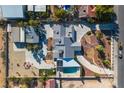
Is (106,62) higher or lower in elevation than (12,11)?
lower

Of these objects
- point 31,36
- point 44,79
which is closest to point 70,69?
point 44,79

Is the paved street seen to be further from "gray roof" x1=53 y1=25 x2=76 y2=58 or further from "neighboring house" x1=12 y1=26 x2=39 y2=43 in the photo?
"neighboring house" x1=12 y1=26 x2=39 y2=43

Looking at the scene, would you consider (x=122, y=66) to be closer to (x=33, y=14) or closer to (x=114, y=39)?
(x=114, y=39)

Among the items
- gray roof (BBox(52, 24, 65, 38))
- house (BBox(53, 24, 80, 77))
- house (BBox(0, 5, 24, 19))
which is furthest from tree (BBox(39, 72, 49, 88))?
house (BBox(0, 5, 24, 19))

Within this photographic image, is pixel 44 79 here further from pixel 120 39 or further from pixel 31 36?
pixel 120 39

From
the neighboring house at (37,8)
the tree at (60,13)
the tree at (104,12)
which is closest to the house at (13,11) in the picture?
the neighboring house at (37,8)

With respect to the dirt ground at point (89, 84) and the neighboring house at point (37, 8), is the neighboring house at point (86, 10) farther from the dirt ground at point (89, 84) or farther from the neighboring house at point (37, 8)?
the dirt ground at point (89, 84)

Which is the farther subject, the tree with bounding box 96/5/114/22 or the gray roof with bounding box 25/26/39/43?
the gray roof with bounding box 25/26/39/43
